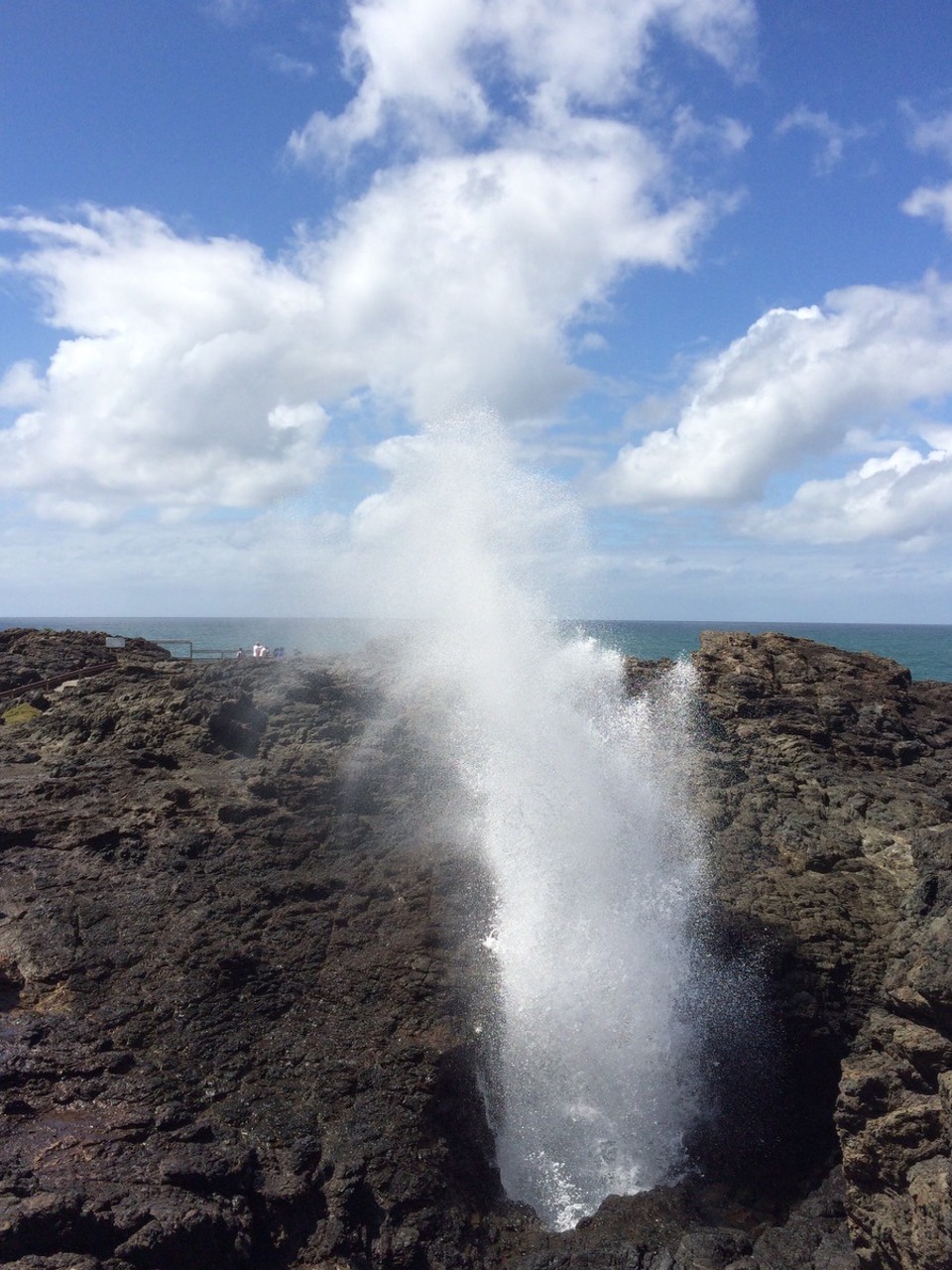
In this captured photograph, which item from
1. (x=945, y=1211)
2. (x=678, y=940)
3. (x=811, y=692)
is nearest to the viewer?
(x=945, y=1211)

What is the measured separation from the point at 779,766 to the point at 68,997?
10.6m

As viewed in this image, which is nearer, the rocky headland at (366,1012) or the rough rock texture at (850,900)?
the rocky headland at (366,1012)

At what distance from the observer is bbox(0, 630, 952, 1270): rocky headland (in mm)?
6957

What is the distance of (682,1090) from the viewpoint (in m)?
9.06

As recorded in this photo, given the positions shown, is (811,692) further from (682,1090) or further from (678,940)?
(682,1090)

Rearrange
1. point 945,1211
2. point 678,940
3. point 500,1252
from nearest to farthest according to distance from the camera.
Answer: point 945,1211 < point 500,1252 < point 678,940

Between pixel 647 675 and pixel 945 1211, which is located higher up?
pixel 647 675

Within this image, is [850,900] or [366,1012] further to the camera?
[850,900]

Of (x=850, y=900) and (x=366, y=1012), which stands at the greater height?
(x=850, y=900)

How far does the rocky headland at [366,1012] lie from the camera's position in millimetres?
6957

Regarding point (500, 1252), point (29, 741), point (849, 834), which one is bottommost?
point (500, 1252)

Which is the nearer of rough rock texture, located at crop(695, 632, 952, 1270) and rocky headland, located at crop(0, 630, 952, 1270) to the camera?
rocky headland, located at crop(0, 630, 952, 1270)

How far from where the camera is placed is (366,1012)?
881 cm

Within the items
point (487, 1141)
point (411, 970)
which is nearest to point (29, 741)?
point (411, 970)
